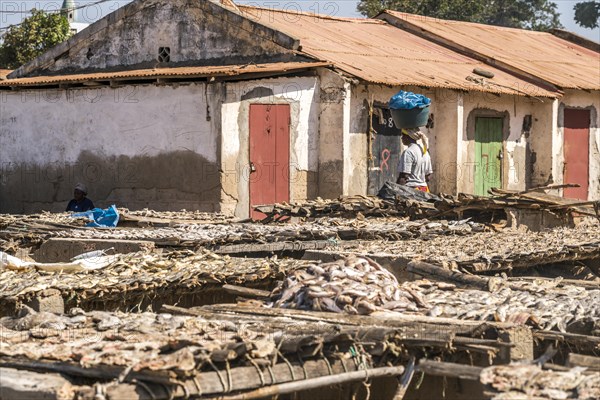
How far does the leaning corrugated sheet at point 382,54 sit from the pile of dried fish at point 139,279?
8745mm

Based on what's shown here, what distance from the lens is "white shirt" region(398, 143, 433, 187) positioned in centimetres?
1407

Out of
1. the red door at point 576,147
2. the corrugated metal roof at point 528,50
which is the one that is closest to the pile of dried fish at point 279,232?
the corrugated metal roof at point 528,50

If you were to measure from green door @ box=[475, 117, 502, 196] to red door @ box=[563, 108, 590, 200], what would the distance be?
2188 millimetres

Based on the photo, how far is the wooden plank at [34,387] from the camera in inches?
208

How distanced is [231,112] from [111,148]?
2.50m

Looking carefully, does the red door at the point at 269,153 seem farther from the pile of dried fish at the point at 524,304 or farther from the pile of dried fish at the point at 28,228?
the pile of dried fish at the point at 524,304

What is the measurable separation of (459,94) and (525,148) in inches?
126

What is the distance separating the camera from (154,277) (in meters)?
8.95

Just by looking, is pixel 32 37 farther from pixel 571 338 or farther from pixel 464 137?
pixel 571 338

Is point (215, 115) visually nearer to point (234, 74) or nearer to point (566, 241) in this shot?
point (234, 74)

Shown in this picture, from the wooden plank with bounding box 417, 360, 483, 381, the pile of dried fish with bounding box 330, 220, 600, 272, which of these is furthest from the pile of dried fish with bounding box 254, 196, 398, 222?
the wooden plank with bounding box 417, 360, 483, 381

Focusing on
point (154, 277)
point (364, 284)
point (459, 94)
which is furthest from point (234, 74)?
point (364, 284)

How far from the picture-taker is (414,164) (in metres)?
14.1

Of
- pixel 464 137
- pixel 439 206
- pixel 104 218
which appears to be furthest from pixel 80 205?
pixel 464 137
